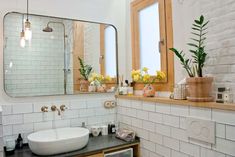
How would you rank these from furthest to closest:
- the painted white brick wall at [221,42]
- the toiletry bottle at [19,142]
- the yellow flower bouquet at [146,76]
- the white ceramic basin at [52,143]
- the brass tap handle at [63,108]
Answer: the brass tap handle at [63,108] → the yellow flower bouquet at [146,76] → the toiletry bottle at [19,142] → the white ceramic basin at [52,143] → the painted white brick wall at [221,42]

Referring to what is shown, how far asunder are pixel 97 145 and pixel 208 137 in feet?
3.30

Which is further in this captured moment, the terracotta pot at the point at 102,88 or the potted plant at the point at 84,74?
the terracotta pot at the point at 102,88

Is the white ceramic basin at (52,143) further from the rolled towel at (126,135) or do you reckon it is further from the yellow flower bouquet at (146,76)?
the yellow flower bouquet at (146,76)

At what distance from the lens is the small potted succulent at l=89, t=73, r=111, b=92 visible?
2350mm

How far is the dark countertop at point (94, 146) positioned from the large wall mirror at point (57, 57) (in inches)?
21.1

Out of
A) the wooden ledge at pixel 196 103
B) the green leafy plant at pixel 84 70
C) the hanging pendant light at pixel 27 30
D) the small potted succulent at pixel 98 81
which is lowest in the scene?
the wooden ledge at pixel 196 103

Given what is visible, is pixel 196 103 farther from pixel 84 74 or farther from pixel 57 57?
pixel 57 57

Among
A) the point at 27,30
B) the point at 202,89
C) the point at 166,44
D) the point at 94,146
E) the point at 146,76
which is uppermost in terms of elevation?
the point at 27,30

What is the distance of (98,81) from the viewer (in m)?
2.38

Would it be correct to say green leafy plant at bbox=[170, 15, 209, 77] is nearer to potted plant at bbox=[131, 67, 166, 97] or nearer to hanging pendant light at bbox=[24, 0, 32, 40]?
potted plant at bbox=[131, 67, 166, 97]

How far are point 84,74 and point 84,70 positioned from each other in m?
0.05

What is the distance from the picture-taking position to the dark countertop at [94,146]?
170cm

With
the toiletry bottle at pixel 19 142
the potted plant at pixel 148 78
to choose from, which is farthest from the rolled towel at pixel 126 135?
the toiletry bottle at pixel 19 142

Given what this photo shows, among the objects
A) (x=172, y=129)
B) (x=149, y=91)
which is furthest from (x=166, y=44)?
(x=172, y=129)
